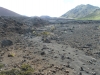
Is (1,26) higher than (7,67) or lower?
higher

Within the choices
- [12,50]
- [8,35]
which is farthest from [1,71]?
[8,35]

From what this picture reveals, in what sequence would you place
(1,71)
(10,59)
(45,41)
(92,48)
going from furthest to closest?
(45,41) → (92,48) → (10,59) → (1,71)

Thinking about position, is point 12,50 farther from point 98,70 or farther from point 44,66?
point 98,70

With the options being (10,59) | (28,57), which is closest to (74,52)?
(28,57)

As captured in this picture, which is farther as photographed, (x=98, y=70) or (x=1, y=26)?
(x=1, y=26)

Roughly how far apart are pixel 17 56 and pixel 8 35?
44.6 feet

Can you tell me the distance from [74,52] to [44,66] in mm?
8330

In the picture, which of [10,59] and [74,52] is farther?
[74,52]

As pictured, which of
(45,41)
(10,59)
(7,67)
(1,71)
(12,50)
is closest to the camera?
(1,71)

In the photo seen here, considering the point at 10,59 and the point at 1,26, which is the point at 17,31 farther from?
the point at 10,59

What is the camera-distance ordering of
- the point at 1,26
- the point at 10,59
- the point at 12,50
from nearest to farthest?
the point at 10,59 → the point at 12,50 → the point at 1,26

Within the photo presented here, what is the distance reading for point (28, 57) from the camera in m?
25.1

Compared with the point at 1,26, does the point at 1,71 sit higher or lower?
lower

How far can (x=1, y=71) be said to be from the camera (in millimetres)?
19391
